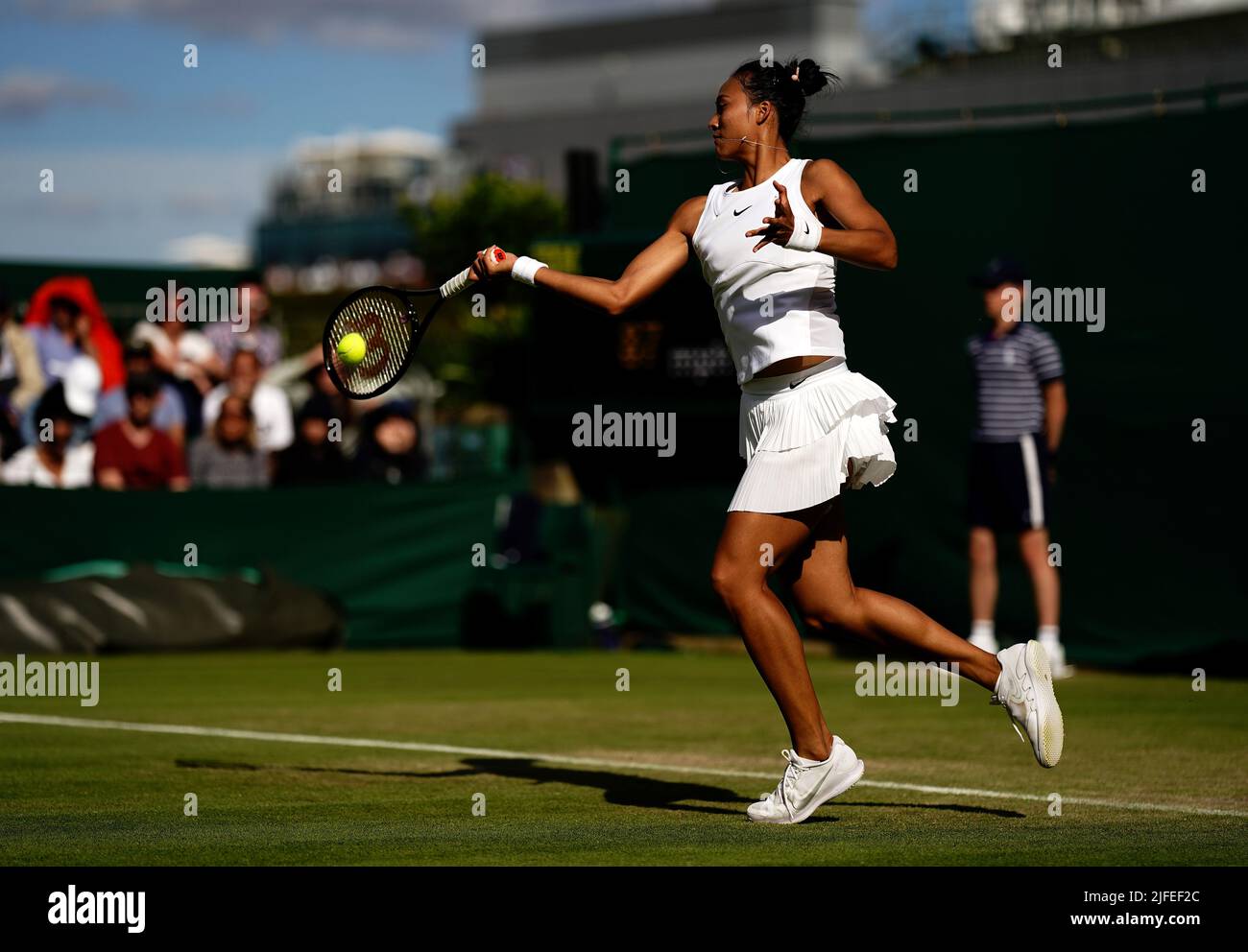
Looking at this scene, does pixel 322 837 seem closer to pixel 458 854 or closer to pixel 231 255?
pixel 458 854

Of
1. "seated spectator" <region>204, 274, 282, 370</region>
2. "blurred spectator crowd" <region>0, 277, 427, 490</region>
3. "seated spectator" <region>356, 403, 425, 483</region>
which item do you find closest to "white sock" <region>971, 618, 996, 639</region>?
"seated spectator" <region>356, 403, 425, 483</region>

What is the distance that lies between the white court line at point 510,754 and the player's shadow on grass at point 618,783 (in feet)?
0.68

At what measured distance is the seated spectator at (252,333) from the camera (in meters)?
17.7

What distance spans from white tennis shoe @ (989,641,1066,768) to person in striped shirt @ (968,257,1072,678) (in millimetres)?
5301

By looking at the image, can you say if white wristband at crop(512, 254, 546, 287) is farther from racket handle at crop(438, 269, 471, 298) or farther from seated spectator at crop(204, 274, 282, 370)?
seated spectator at crop(204, 274, 282, 370)

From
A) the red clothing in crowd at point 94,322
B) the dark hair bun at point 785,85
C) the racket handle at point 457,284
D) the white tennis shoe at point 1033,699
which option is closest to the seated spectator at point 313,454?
the red clothing in crowd at point 94,322

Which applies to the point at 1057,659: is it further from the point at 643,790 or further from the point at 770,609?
the point at 770,609

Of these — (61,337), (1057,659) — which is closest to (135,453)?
(61,337)

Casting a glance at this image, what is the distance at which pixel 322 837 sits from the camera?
5.82 metres

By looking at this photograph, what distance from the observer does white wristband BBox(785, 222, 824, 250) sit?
5.82 metres

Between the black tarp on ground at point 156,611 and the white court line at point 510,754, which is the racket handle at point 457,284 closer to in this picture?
the white court line at point 510,754

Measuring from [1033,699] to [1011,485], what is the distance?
5.54m

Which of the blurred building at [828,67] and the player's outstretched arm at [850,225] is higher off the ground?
the blurred building at [828,67]
